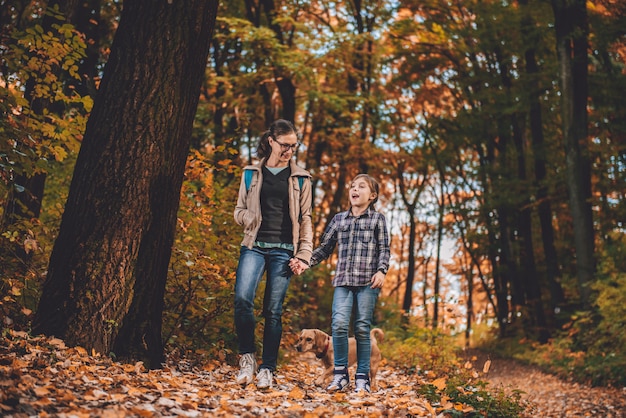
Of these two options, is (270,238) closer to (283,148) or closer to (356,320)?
(283,148)

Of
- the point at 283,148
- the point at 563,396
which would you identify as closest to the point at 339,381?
the point at 283,148

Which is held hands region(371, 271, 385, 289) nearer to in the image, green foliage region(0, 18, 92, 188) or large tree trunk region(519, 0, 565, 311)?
green foliage region(0, 18, 92, 188)

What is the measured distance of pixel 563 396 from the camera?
11.1 meters

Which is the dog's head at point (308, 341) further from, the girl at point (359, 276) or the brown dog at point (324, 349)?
the girl at point (359, 276)

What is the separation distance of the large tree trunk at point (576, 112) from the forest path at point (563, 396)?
2.15m

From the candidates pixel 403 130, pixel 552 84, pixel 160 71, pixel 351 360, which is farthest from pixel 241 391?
pixel 403 130

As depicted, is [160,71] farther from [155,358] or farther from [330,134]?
[330,134]

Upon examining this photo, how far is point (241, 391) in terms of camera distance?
17.5ft

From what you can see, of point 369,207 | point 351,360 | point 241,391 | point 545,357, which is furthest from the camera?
point 545,357

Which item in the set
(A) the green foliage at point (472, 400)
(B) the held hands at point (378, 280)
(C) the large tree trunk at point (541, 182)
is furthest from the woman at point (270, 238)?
(C) the large tree trunk at point (541, 182)

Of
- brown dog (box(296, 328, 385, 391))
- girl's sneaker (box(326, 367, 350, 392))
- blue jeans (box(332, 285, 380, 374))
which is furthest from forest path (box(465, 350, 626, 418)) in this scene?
girl's sneaker (box(326, 367, 350, 392))

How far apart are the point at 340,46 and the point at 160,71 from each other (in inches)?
472

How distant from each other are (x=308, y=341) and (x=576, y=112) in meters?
10.5

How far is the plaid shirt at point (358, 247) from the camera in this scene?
20.0ft
